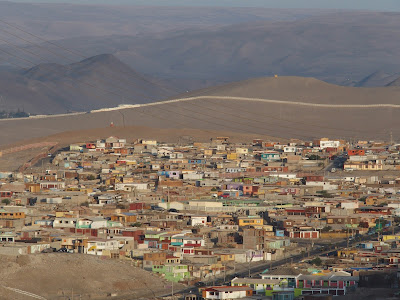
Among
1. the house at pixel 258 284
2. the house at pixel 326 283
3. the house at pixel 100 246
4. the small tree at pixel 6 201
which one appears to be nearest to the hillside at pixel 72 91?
the small tree at pixel 6 201

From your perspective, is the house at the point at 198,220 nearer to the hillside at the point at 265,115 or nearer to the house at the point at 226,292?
the house at the point at 226,292

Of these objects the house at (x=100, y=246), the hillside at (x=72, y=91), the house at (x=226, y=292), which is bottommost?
the house at (x=226, y=292)

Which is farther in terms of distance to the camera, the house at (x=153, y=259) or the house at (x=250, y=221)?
the house at (x=250, y=221)

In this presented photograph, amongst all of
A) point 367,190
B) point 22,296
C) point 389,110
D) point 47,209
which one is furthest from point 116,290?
point 389,110

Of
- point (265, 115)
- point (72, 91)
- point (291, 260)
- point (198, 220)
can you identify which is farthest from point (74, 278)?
point (72, 91)

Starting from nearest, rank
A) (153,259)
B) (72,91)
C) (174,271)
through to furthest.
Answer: (174,271) → (153,259) → (72,91)

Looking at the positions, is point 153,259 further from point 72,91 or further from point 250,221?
point 72,91
